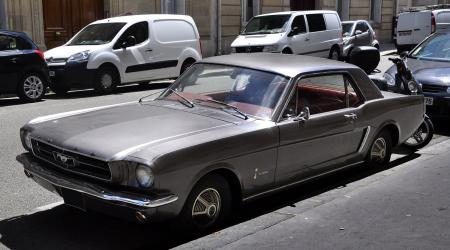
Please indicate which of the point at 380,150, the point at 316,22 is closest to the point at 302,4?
the point at 316,22

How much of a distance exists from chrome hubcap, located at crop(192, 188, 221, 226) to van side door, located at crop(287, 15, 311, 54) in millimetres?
12541

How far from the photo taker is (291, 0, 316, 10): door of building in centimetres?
2757

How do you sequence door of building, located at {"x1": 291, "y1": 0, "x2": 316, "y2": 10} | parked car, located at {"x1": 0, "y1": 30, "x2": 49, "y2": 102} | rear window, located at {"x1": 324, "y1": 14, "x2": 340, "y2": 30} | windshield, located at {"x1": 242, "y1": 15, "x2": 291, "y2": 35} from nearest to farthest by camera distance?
parked car, located at {"x1": 0, "y1": 30, "x2": 49, "y2": 102} → windshield, located at {"x1": 242, "y1": 15, "x2": 291, "y2": 35} → rear window, located at {"x1": 324, "y1": 14, "x2": 340, "y2": 30} → door of building, located at {"x1": 291, "y1": 0, "x2": 316, "y2": 10}

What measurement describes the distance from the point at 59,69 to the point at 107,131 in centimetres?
879

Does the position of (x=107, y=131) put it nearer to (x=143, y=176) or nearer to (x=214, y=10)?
(x=143, y=176)

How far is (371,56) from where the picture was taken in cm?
1323

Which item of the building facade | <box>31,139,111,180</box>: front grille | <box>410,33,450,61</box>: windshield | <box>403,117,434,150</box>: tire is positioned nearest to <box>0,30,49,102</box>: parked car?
the building facade

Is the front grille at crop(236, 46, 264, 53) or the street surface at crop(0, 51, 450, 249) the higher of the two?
the front grille at crop(236, 46, 264, 53)

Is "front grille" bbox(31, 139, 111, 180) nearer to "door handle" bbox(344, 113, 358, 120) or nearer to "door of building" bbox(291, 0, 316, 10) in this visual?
"door handle" bbox(344, 113, 358, 120)

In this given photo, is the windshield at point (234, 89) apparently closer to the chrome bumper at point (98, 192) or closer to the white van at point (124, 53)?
the chrome bumper at point (98, 192)

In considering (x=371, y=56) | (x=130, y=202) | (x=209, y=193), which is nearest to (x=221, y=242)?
(x=209, y=193)

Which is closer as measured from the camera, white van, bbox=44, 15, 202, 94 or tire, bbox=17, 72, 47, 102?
tire, bbox=17, 72, 47, 102

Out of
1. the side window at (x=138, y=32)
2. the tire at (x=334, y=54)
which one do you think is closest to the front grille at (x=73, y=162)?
the side window at (x=138, y=32)

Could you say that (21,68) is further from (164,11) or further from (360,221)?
(164,11)
